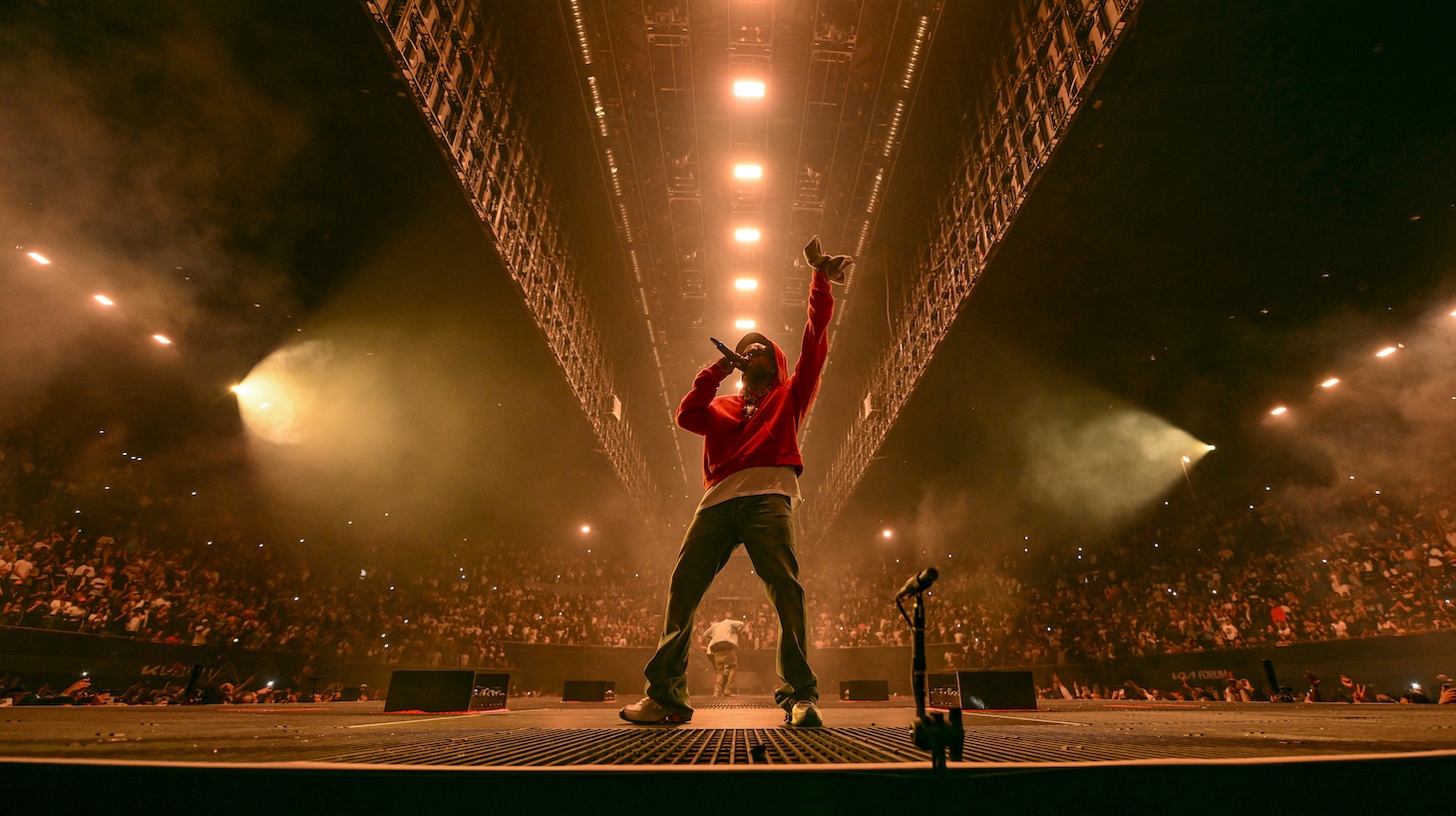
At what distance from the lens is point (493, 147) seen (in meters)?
6.25

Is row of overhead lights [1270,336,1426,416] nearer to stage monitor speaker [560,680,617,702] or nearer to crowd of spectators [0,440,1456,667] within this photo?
crowd of spectators [0,440,1456,667]

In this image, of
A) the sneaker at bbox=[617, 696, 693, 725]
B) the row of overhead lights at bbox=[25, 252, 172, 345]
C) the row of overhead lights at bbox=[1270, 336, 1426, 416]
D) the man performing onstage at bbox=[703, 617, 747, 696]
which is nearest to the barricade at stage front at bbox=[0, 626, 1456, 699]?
the row of overhead lights at bbox=[1270, 336, 1426, 416]

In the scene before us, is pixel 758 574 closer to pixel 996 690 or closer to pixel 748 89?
pixel 996 690

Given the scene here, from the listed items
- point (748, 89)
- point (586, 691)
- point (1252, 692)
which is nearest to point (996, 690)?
point (586, 691)

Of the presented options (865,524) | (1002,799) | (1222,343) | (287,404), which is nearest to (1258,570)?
(1222,343)

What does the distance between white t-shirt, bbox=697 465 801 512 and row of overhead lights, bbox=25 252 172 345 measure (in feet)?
31.8

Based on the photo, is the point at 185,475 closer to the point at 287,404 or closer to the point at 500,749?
the point at 287,404

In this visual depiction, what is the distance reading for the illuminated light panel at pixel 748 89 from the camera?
22.2 ft

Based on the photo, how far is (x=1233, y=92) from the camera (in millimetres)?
4445

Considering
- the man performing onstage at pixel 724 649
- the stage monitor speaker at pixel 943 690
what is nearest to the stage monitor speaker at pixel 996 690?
the stage monitor speaker at pixel 943 690

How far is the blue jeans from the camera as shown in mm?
2549

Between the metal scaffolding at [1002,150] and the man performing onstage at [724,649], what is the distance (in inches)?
190

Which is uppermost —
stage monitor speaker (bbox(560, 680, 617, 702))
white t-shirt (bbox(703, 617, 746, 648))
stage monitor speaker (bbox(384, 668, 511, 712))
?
white t-shirt (bbox(703, 617, 746, 648))

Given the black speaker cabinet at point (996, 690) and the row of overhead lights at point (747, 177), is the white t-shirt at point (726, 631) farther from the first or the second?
the black speaker cabinet at point (996, 690)
